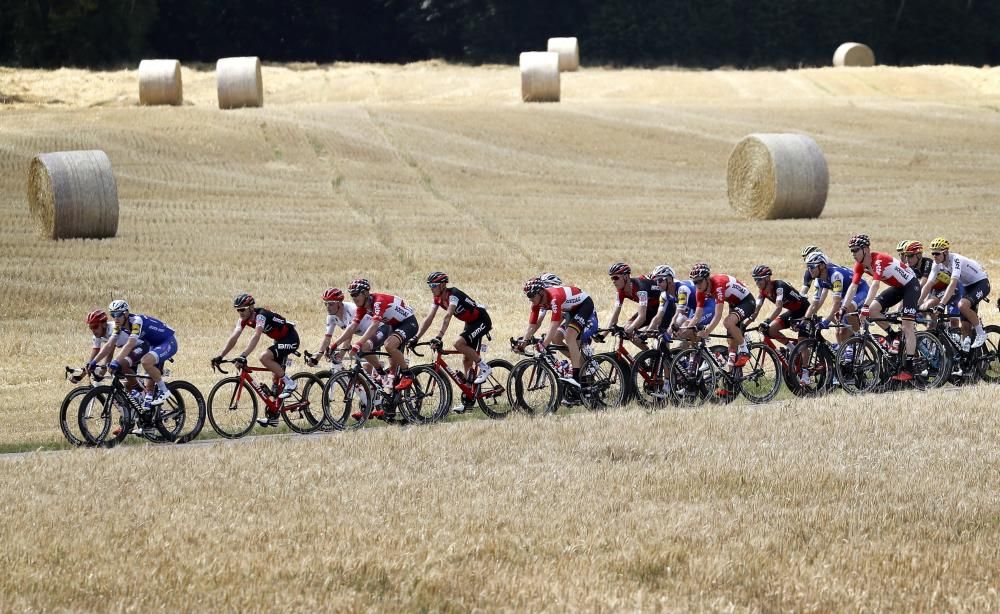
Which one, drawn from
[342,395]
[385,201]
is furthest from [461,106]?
[342,395]

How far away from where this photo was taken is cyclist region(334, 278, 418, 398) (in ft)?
51.5

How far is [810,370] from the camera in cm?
1669

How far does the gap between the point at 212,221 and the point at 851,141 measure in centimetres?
2097

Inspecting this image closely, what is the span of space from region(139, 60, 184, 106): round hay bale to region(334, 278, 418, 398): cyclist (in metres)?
31.8

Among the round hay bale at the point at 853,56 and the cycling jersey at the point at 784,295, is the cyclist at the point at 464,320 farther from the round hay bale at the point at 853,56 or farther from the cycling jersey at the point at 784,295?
the round hay bale at the point at 853,56

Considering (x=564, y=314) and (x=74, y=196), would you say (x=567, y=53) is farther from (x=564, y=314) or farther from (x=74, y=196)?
(x=564, y=314)

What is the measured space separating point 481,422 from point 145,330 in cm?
359

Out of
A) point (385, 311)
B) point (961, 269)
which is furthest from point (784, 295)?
point (385, 311)

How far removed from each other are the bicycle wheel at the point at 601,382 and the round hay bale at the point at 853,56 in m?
52.8

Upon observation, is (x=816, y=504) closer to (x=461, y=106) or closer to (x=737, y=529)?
(x=737, y=529)

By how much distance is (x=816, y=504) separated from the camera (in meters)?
10.8

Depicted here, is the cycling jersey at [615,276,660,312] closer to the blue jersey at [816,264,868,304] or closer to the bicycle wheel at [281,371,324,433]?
the blue jersey at [816,264,868,304]

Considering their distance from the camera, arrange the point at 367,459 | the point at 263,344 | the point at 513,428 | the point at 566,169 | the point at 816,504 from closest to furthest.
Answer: the point at 816,504 → the point at 367,459 → the point at 513,428 → the point at 263,344 → the point at 566,169

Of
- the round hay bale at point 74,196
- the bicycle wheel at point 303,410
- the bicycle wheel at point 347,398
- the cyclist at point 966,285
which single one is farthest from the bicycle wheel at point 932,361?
the round hay bale at point 74,196
